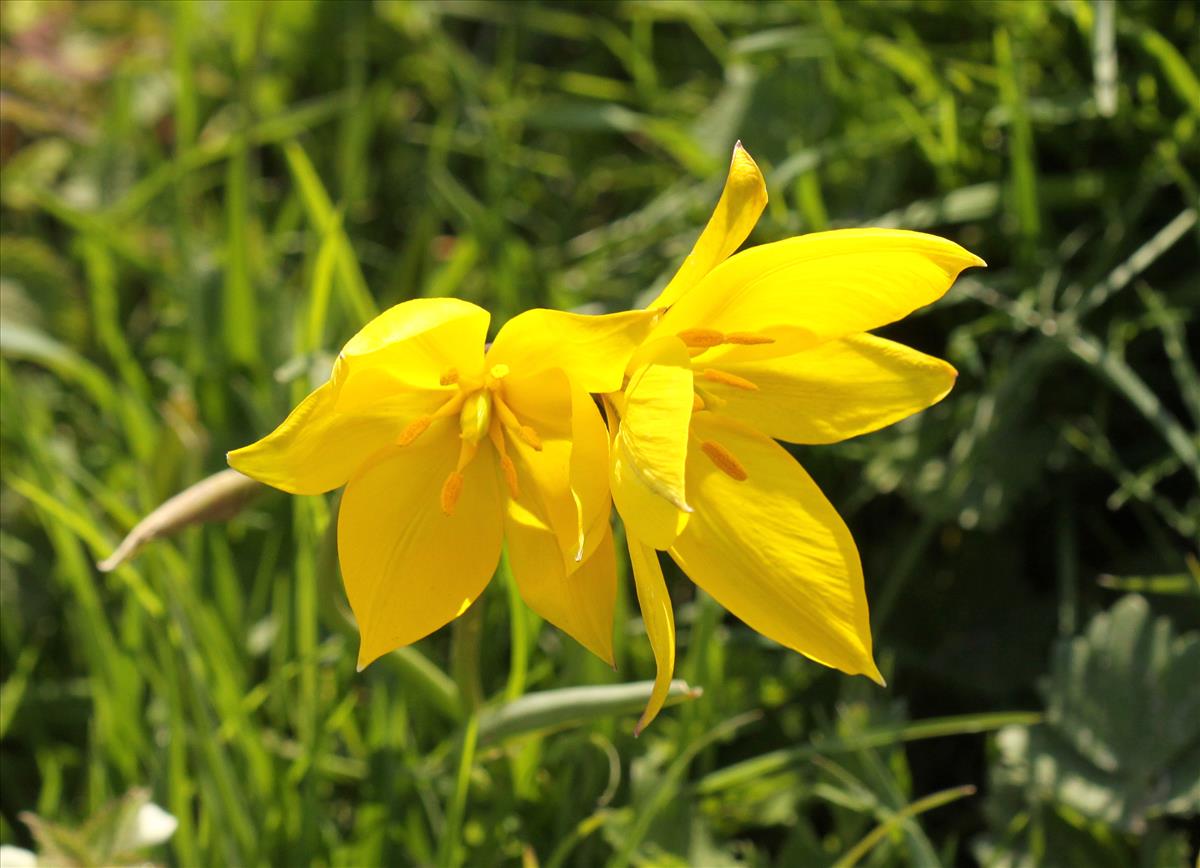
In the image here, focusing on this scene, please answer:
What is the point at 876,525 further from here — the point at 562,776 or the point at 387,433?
the point at 387,433

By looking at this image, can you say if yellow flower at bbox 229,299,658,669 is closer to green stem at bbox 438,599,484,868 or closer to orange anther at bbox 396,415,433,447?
orange anther at bbox 396,415,433,447

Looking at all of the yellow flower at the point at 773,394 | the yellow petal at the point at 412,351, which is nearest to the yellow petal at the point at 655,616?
the yellow flower at the point at 773,394

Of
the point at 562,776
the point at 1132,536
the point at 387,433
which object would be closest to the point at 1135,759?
the point at 1132,536

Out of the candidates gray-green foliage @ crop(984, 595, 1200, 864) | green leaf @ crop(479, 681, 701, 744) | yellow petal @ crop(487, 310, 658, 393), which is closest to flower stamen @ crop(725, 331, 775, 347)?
yellow petal @ crop(487, 310, 658, 393)

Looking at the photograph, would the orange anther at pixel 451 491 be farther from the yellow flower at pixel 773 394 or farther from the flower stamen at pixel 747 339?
the flower stamen at pixel 747 339

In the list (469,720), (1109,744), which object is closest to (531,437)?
(469,720)
